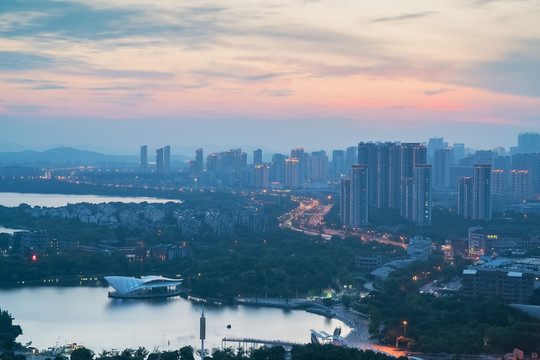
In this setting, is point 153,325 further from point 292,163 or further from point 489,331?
point 292,163

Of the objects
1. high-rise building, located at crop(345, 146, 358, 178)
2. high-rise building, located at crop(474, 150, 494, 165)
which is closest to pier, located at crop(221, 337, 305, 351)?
high-rise building, located at crop(474, 150, 494, 165)

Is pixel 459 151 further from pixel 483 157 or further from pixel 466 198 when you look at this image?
pixel 466 198

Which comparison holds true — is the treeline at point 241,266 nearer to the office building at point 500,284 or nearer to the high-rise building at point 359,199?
the office building at point 500,284

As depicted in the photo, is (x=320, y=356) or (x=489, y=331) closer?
(x=320, y=356)

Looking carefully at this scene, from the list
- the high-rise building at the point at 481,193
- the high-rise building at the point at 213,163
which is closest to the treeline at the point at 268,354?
the high-rise building at the point at 481,193

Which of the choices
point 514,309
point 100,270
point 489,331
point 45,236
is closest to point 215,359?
point 489,331
